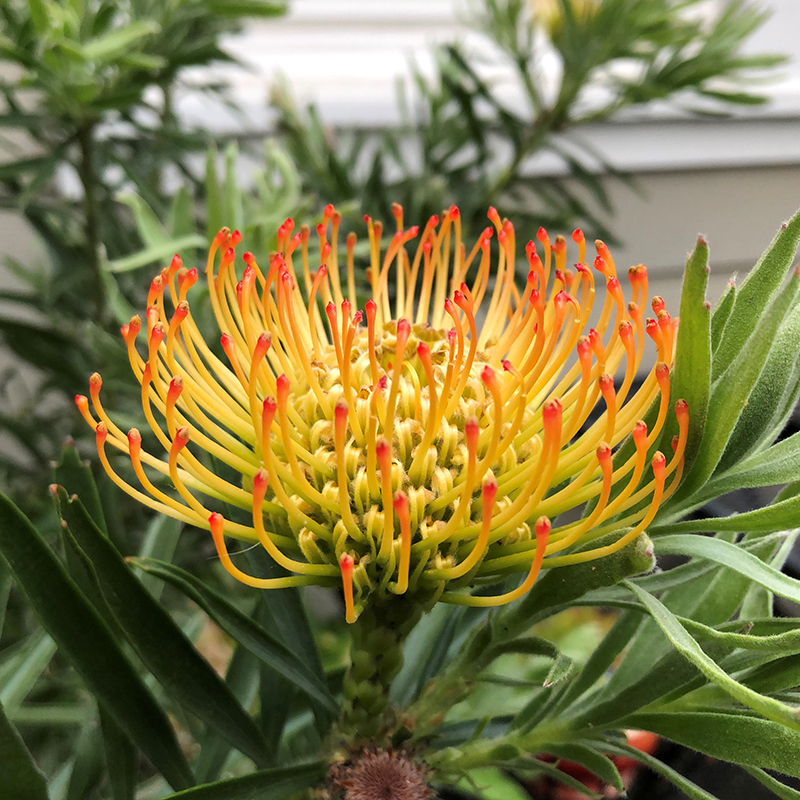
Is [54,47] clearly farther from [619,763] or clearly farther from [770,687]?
[619,763]

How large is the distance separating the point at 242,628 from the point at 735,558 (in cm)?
18

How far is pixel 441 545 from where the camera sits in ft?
0.71

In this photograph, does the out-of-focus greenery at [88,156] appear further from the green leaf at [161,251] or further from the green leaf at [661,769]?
the green leaf at [661,769]

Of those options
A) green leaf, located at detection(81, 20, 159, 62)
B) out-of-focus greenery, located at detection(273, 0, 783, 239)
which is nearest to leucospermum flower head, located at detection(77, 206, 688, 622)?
green leaf, located at detection(81, 20, 159, 62)

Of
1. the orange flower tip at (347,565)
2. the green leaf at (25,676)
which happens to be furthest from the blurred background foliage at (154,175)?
the orange flower tip at (347,565)

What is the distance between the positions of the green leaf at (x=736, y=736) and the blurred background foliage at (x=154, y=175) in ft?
0.52

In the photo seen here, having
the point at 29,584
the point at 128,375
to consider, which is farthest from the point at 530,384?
the point at 128,375

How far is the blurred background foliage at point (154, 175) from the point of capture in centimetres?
40

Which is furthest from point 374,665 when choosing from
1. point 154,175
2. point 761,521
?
point 154,175

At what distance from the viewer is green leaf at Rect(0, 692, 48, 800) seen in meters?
0.20

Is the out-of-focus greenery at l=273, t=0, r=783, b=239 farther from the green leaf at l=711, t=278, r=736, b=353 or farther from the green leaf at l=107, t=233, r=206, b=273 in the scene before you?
the green leaf at l=711, t=278, r=736, b=353

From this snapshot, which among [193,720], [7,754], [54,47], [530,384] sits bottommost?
[193,720]

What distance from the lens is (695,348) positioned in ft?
0.59

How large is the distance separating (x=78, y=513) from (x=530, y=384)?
16 centimetres
